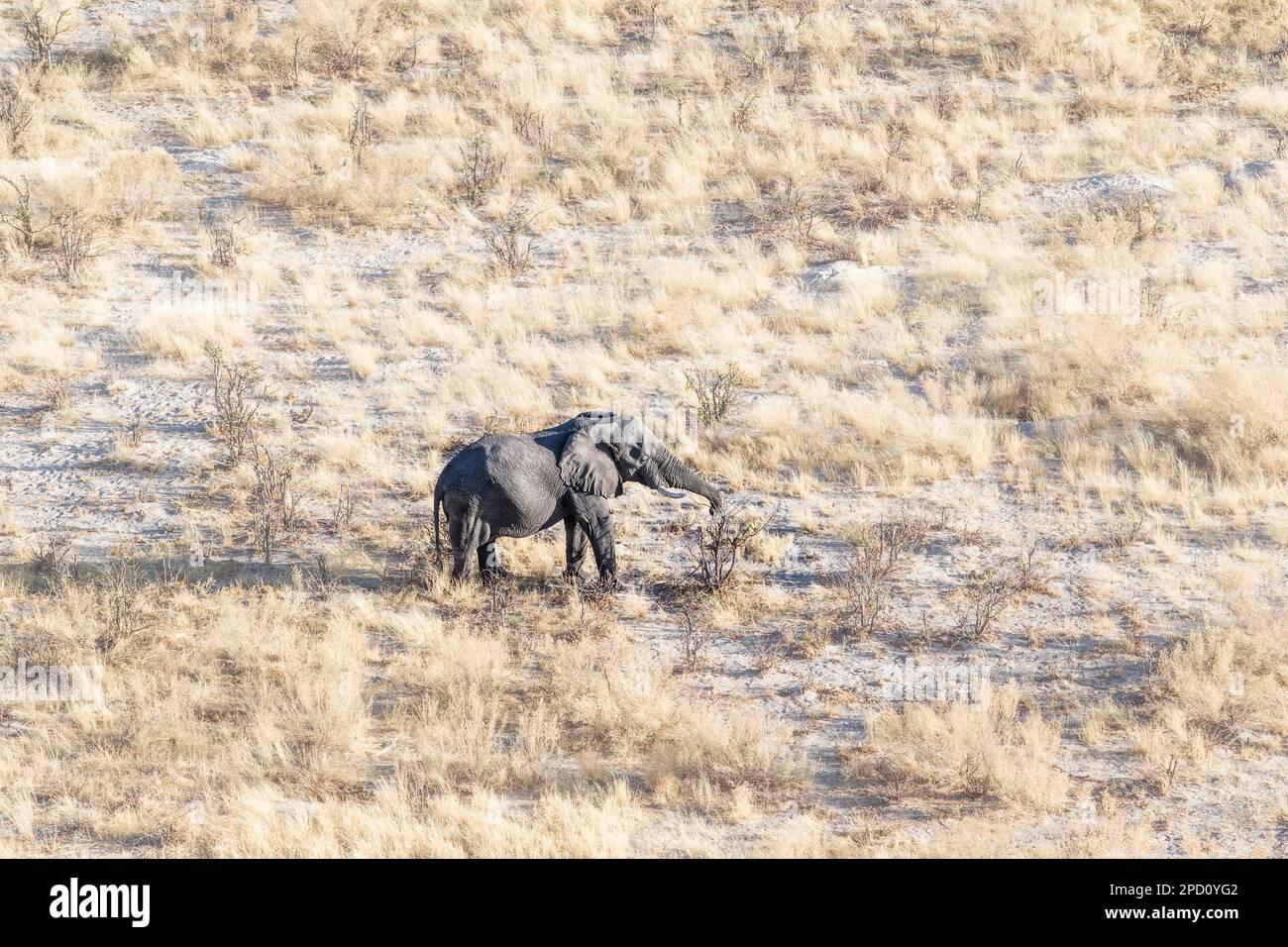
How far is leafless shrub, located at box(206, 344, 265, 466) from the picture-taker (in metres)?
12.9

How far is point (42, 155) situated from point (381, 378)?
7.25 metres

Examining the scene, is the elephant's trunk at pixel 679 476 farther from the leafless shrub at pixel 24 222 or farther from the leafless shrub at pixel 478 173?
the leafless shrub at pixel 24 222

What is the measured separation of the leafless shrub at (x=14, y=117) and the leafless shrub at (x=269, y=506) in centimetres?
870

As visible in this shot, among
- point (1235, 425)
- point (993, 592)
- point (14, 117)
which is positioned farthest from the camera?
point (14, 117)

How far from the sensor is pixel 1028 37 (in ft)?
70.8

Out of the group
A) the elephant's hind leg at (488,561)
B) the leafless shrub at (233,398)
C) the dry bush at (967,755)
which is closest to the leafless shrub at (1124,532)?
the dry bush at (967,755)

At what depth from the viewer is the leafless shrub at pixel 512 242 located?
16.6 meters

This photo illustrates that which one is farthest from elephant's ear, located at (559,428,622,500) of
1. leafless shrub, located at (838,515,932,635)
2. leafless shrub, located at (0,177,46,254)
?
leafless shrub, located at (0,177,46,254)

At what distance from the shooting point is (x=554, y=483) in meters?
10.6

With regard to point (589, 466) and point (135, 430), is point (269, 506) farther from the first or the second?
point (589, 466)

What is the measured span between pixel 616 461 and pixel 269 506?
9.99ft

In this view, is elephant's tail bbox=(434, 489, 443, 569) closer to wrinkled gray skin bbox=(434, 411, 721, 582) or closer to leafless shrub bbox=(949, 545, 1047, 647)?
wrinkled gray skin bbox=(434, 411, 721, 582)

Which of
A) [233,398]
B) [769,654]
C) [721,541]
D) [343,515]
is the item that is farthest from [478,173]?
[769,654]

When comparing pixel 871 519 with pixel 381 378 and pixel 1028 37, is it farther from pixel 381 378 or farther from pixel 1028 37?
pixel 1028 37
